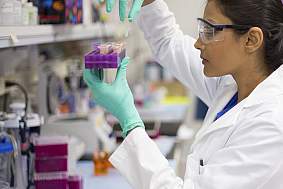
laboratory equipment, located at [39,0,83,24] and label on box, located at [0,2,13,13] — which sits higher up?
label on box, located at [0,2,13,13]

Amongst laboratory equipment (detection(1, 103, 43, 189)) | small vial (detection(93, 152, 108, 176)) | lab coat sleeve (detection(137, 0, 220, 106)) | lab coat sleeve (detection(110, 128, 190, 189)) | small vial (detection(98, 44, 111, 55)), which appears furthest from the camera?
small vial (detection(93, 152, 108, 176))

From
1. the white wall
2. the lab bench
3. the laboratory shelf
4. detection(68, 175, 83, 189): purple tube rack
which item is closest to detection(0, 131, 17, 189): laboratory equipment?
detection(68, 175, 83, 189): purple tube rack

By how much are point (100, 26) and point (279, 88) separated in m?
1.65

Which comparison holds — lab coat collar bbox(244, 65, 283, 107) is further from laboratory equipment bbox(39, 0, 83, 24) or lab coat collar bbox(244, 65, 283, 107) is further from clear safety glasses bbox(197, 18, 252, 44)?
laboratory equipment bbox(39, 0, 83, 24)

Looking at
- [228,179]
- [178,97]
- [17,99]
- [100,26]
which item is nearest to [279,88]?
[228,179]

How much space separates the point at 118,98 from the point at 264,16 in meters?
0.51

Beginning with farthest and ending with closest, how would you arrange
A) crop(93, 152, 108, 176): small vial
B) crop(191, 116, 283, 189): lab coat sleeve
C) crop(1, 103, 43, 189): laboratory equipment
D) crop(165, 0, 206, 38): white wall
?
crop(165, 0, 206, 38): white wall
crop(93, 152, 108, 176): small vial
crop(1, 103, 43, 189): laboratory equipment
crop(191, 116, 283, 189): lab coat sleeve

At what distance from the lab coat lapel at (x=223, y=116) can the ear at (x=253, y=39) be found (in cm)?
18

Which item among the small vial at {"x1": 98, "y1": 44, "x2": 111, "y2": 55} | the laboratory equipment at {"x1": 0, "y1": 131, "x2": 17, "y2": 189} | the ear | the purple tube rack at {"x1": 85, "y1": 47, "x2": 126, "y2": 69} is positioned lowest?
the laboratory equipment at {"x1": 0, "y1": 131, "x2": 17, "y2": 189}

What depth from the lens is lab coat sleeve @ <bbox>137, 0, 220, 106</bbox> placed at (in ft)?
6.42

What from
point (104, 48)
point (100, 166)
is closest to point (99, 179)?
point (100, 166)

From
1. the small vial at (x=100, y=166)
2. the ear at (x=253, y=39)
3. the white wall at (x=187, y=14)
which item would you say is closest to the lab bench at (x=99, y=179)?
the small vial at (x=100, y=166)

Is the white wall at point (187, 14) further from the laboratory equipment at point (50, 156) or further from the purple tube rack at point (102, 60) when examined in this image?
the purple tube rack at point (102, 60)

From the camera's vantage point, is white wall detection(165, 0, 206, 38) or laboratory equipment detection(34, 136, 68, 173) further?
white wall detection(165, 0, 206, 38)
